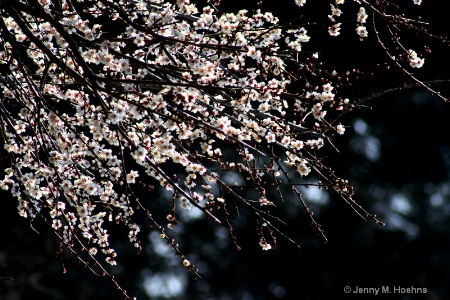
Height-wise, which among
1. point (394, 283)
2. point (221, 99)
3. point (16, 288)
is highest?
point (394, 283)

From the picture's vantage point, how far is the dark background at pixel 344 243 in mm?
14508

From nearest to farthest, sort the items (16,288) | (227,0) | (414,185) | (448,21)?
1. (227,0)
2. (448,21)
3. (16,288)
4. (414,185)

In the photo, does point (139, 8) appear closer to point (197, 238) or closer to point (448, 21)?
point (448, 21)

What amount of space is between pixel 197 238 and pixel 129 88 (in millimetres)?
14041

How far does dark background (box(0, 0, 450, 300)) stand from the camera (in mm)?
14508

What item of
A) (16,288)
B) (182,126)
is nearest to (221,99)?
(182,126)

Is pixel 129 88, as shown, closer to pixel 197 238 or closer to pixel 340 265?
pixel 340 265

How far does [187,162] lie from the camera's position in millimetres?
3582

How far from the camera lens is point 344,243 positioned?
15062 mm

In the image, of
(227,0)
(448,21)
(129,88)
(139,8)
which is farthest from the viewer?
(448,21)

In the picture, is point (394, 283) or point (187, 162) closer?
point (187, 162)

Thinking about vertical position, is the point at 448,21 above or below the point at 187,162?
above

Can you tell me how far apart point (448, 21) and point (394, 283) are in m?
7.29

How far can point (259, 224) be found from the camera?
11.9 ft
